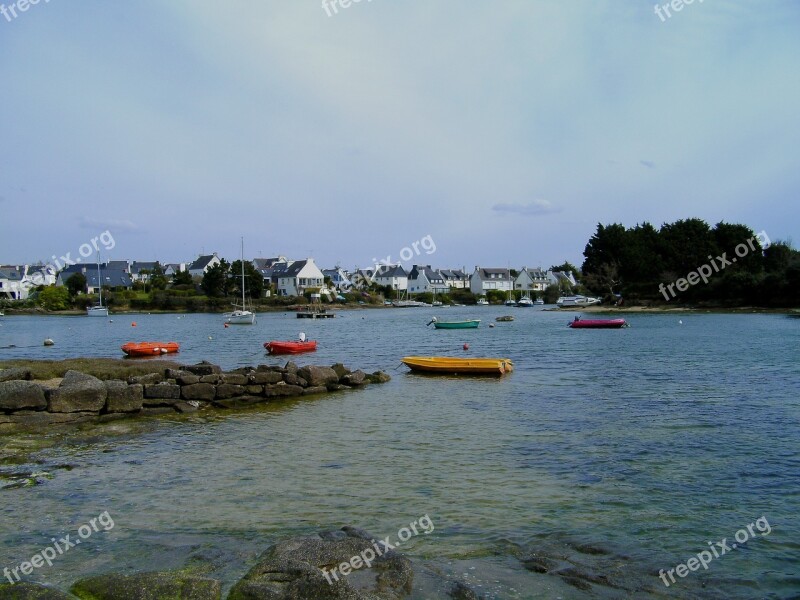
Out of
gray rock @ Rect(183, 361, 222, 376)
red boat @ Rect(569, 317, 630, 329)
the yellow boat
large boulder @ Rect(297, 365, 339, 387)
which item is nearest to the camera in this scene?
gray rock @ Rect(183, 361, 222, 376)

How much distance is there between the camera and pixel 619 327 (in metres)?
67.3

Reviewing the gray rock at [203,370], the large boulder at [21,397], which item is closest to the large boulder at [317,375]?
the gray rock at [203,370]

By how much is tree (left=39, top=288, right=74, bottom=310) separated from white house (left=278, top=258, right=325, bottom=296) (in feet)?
141

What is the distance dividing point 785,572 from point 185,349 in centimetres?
4411

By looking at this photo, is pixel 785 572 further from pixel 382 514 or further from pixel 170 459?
pixel 170 459

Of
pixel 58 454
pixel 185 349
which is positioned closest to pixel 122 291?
pixel 185 349

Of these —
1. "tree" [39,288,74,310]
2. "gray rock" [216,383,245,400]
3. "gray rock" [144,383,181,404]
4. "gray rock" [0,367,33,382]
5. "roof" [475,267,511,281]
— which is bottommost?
"gray rock" [216,383,245,400]

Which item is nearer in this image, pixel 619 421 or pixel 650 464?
pixel 650 464

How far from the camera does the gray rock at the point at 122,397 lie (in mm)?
18747

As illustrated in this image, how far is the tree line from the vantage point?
3716 inches

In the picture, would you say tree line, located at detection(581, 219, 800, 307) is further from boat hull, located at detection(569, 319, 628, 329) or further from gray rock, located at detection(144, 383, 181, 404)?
gray rock, located at detection(144, 383, 181, 404)

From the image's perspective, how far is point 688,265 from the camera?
344 feet

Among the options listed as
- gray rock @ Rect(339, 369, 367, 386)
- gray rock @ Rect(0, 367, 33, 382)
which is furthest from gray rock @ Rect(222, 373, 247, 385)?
gray rock @ Rect(0, 367, 33, 382)

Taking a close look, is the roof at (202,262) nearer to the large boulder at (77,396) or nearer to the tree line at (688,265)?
the tree line at (688,265)
